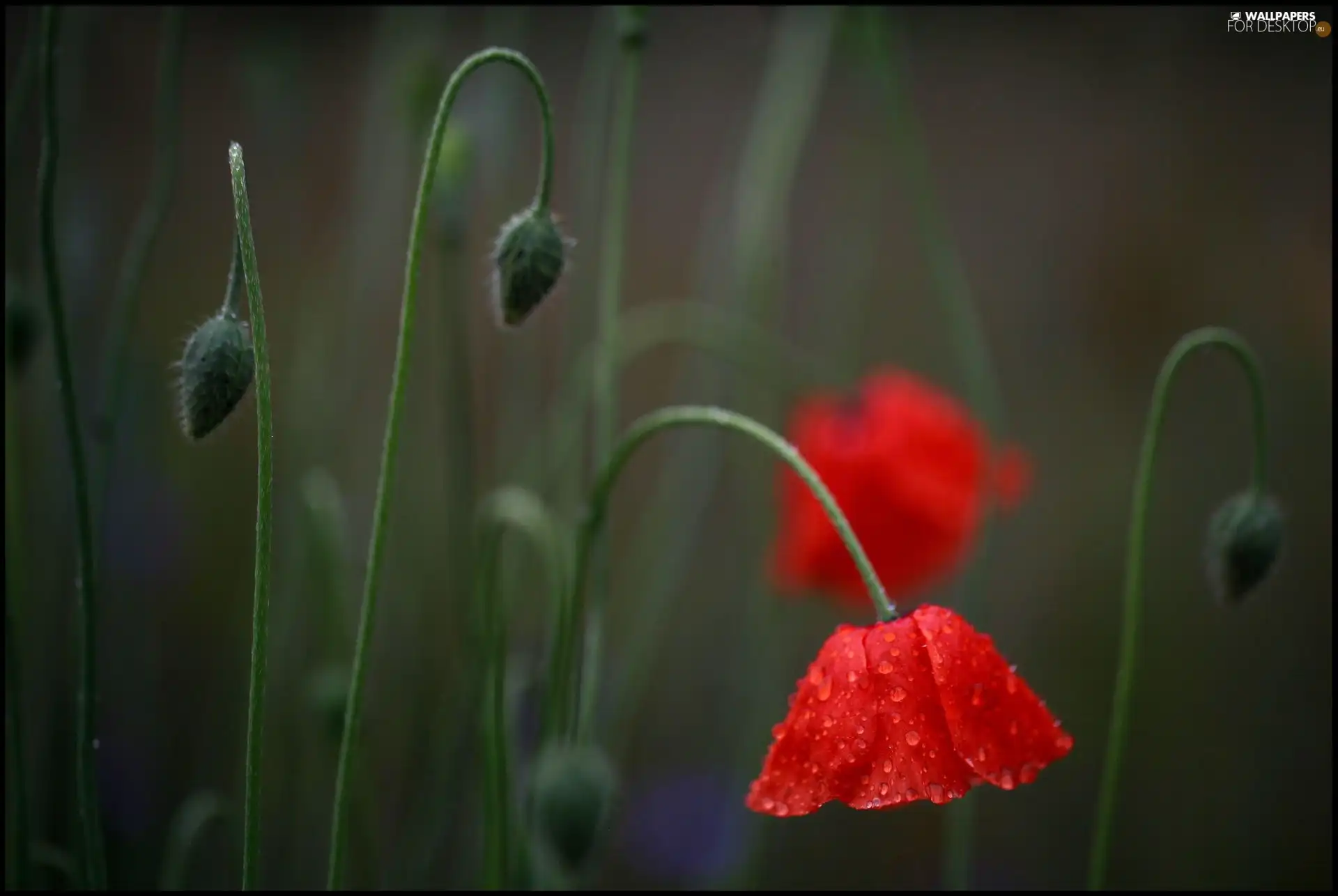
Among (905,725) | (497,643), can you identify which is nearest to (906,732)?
(905,725)

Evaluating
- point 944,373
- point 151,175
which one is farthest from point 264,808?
point 944,373

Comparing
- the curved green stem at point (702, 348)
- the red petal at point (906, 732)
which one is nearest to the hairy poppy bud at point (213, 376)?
the red petal at point (906, 732)

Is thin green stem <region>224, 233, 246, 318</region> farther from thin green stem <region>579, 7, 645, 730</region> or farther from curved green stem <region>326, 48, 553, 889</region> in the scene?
thin green stem <region>579, 7, 645, 730</region>

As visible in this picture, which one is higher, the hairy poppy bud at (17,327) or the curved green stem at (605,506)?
the hairy poppy bud at (17,327)

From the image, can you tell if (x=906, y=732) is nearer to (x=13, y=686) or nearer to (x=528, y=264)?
(x=528, y=264)

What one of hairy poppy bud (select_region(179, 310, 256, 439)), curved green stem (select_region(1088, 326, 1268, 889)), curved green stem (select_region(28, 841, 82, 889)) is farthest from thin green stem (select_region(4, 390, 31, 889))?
curved green stem (select_region(1088, 326, 1268, 889))

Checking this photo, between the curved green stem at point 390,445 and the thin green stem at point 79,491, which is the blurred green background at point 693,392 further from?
the curved green stem at point 390,445

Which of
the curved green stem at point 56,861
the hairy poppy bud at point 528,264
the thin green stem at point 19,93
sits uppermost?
the thin green stem at point 19,93
